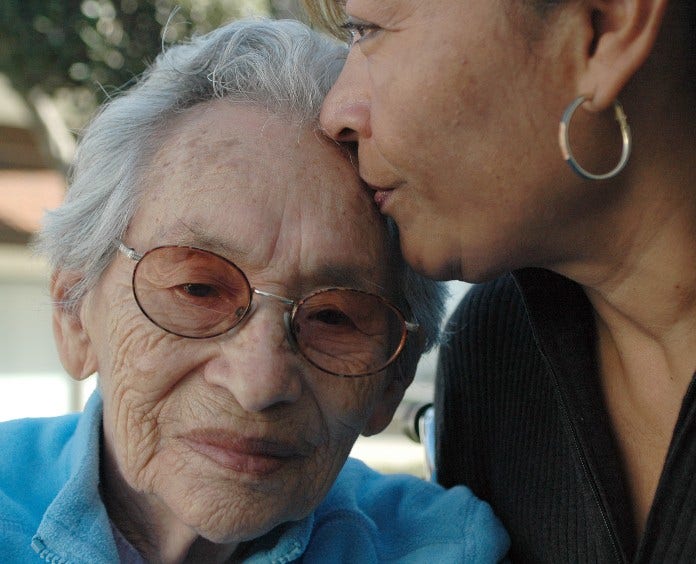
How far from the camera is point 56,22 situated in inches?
277

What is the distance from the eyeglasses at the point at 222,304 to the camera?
2.24m

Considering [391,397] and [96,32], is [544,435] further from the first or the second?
[96,32]

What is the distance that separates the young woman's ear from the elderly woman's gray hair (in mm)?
796

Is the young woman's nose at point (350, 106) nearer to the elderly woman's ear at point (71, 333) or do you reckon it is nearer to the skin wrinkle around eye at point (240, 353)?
the skin wrinkle around eye at point (240, 353)

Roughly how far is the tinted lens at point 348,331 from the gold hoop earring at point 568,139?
721 millimetres

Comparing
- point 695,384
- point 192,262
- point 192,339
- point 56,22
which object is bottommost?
point 56,22

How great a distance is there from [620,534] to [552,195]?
842mm

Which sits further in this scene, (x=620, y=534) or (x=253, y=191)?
(x=253, y=191)

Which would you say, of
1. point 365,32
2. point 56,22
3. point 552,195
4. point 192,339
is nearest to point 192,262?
point 192,339

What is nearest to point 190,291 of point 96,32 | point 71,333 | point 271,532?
point 71,333

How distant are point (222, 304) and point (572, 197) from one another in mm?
897

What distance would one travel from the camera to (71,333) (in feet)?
8.61

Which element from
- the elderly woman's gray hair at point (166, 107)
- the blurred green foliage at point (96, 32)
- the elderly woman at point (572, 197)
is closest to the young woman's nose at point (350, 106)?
the elderly woman at point (572, 197)

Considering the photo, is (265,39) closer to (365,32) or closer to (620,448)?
(365,32)
